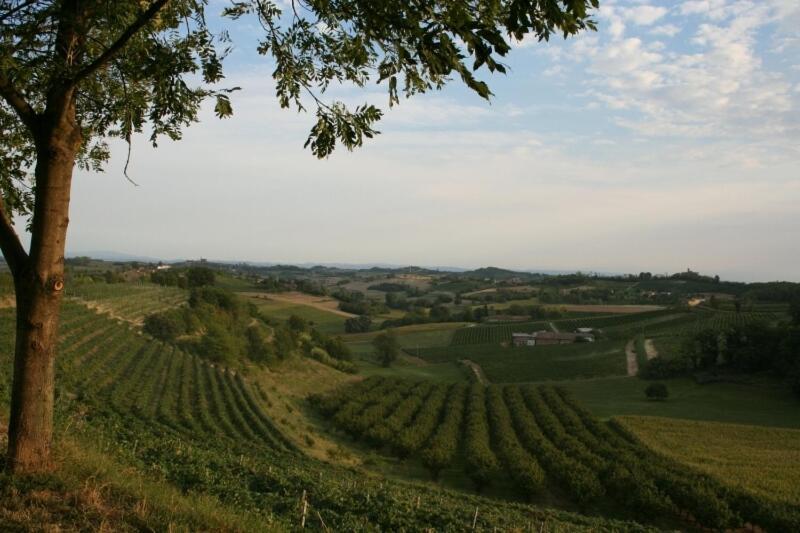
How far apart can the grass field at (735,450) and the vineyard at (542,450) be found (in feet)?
5.76

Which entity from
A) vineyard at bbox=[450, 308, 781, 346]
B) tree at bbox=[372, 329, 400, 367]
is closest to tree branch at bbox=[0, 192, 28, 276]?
tree at bbox=[372, 329, 400, 367]

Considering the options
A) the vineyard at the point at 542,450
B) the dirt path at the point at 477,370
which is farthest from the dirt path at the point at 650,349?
the vineyard at the point at 542,450

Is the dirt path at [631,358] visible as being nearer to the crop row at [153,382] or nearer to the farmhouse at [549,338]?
the farmhouse at [549,338]

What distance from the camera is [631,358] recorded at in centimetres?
6906

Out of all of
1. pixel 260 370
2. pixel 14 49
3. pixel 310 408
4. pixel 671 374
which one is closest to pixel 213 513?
pixel 14 49

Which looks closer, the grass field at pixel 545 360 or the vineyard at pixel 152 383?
the vineyard at pixel 152 383

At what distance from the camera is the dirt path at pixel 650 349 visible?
67.8m

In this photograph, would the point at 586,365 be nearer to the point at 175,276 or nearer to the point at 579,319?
the point at 579,319

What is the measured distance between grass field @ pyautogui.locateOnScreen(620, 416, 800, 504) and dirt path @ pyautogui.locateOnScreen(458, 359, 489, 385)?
81.9 feet

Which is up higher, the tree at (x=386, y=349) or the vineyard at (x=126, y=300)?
the vineyard at (x=126, y=300)

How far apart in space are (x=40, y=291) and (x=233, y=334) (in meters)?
54.5

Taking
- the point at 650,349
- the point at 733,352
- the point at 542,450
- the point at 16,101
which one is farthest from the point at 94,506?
the point at 650,349

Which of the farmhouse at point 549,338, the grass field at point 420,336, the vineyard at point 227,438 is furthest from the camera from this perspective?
the grass field at point 420,336

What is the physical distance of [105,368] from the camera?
29.5 metres
